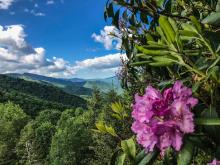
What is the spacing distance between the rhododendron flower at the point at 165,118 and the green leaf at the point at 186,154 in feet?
0.14

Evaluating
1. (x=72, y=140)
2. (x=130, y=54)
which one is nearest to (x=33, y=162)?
(x=72, y=140)

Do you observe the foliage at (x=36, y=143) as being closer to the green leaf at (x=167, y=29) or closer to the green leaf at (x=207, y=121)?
the green leaf at (x=167, y=29)

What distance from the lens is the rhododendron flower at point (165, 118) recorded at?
1.60 meters

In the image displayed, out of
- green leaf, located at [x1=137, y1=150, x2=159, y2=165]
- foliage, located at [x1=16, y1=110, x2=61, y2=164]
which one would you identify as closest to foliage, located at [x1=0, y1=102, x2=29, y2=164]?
foliage, located at [x1=16, y1=110, x2=61, y2=164]

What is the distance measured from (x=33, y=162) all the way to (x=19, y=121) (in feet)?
76.3

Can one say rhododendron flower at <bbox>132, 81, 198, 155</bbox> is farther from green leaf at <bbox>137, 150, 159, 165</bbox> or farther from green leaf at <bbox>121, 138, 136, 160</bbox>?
green leaf at <bbox>121, 138, 136, 160</bbox>

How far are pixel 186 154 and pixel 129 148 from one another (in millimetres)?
420

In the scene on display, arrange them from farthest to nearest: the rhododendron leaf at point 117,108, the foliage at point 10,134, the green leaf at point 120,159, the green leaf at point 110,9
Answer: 1. the foliage at point 10,134
2. the green leaf at point 110,9
3. the rhododendron leaf at point 117,108
4. the green leaf at point 120,159

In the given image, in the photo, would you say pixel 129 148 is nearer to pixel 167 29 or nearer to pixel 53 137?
pixel 167 29

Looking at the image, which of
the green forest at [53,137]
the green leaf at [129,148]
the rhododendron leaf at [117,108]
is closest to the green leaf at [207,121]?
the green leaf at [129,148]

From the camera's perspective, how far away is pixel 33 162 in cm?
7794

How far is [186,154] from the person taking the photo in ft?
5.32

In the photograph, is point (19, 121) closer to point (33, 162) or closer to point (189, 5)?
point (33, 162)

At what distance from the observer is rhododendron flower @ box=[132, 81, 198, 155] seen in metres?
1.60
